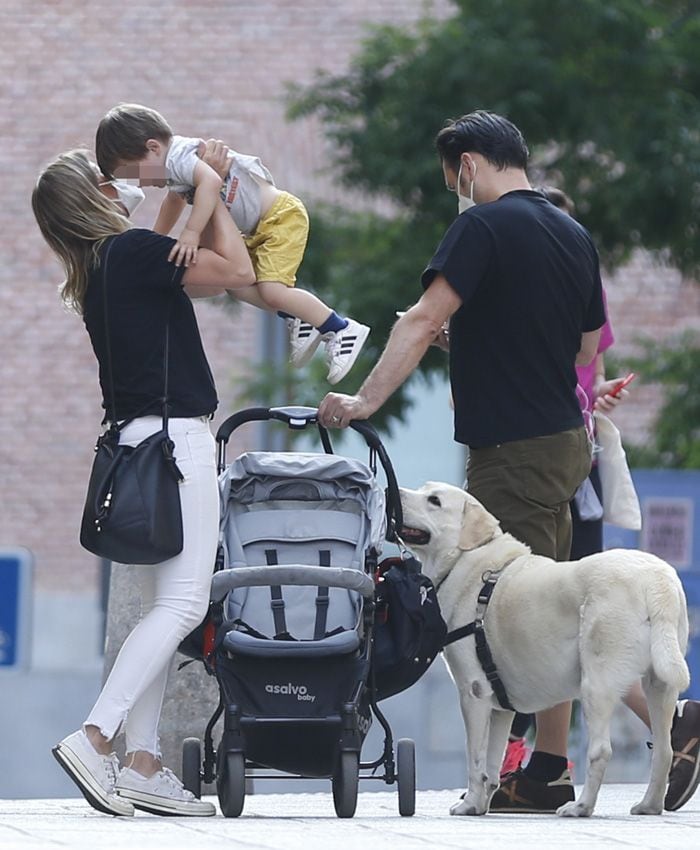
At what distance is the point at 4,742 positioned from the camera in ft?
42.3

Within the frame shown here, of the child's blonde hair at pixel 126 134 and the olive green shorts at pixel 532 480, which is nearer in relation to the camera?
the child's blonde hair at pixel 126 134

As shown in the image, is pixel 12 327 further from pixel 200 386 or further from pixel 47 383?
pixel 200 386

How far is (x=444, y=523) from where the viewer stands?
6.78 meters

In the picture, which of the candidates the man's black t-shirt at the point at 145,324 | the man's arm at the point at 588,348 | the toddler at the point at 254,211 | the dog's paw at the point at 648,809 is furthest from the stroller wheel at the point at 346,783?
the man's arm at the point at 588,348

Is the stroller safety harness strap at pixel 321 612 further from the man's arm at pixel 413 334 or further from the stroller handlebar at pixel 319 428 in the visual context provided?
the man's arm at pixel 413 334

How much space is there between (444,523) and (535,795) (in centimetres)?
93

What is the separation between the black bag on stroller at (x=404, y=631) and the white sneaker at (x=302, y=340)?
2.77ft

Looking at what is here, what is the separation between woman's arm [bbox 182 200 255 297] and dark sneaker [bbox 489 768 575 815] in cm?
179

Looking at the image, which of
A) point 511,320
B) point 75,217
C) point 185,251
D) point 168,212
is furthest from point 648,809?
point 75,217

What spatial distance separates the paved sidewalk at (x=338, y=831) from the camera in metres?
5.35

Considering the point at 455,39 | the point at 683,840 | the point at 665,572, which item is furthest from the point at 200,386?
the point at 455,39

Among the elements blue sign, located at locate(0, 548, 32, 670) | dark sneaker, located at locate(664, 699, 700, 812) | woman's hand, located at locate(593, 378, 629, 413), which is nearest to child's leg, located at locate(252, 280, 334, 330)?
woman's hand, located at locate(593, 378, 629, 413)

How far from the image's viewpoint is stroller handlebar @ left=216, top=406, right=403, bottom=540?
641cm

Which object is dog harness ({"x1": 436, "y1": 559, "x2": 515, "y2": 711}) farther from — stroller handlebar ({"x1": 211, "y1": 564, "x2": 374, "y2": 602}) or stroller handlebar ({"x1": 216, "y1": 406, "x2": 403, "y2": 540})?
stroller handlebar ({"x1": 211, "y1": 564, "x2": 374, "y2": 602})
